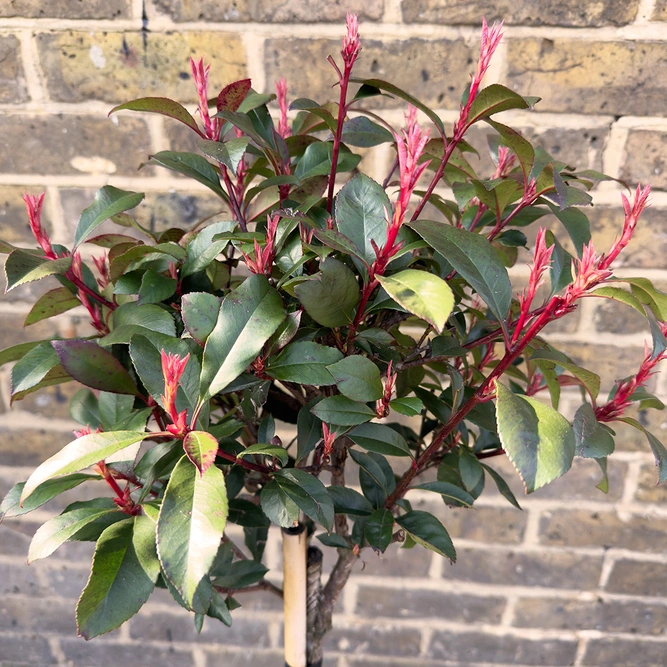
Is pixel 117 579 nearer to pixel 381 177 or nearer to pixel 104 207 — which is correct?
pixel 104 207

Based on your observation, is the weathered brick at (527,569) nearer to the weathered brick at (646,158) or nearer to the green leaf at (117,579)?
the weathered brick at (646,158)

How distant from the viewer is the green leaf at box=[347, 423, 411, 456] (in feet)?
1.80

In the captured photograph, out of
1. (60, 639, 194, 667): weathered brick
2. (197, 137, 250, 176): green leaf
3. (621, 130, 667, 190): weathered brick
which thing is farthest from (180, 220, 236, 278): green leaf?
(60, 639, 194, 667): weathered brick

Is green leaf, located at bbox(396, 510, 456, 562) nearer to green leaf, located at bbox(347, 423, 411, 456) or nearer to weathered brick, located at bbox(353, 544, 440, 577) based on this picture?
green leaf, located at bbox(347, 423, 411, 456)

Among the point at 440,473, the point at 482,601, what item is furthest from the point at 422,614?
the point at 440,473

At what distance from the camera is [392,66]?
92cm

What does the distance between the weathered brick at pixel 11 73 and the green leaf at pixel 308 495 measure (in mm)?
831

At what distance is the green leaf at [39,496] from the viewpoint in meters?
0.52

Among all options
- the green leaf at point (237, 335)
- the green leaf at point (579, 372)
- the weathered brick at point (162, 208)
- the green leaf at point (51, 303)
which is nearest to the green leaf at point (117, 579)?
the green leaf at point (237, 335)

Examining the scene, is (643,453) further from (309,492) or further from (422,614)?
(309,492)

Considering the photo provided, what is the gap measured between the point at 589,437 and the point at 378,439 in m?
0.19

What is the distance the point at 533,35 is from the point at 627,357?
0.58m

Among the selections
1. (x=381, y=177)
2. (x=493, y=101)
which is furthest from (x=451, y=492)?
(x=381, y=177)

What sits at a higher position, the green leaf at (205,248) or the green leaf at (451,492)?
the green leaf at (205,248)
